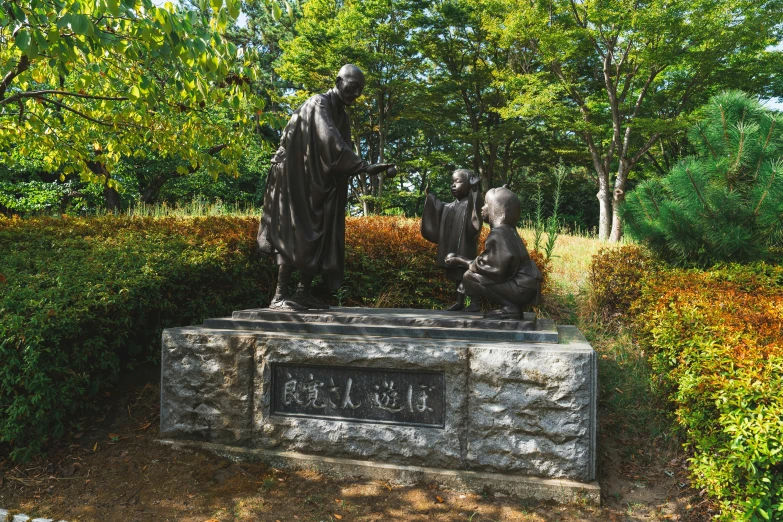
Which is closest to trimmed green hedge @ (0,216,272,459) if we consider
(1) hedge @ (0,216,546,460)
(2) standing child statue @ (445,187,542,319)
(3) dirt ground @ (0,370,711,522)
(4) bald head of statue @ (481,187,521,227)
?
(1) hedge @ (0,216,546,460)

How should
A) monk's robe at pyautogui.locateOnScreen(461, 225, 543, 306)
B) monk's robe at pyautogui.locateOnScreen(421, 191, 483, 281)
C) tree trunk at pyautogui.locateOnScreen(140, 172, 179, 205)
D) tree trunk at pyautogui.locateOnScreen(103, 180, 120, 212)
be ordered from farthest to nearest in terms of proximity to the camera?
tree trunk at pyautogui.locateOnScreen(140, 172, 179, 205), tree trunk at pyautogui.locateOnScreen(103, 180, 120, 212), monk's robe at pyautogui.locateOnScreen(421, 191, 483, 281), monk's robe at pyautogui.locateOnScreen(461, 225, 543, 306)

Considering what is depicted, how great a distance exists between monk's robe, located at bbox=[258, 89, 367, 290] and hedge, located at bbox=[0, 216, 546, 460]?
1274 millimetres

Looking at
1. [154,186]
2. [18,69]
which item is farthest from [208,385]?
[154,186]

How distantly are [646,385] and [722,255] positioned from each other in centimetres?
181

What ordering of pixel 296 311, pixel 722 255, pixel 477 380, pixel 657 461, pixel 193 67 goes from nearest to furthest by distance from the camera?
pixel 477 380 → pixel 657 461 → pixel 296 311 → pixel 193 67 → pixel 722 255

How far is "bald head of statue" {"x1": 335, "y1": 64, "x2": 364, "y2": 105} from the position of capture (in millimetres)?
3688

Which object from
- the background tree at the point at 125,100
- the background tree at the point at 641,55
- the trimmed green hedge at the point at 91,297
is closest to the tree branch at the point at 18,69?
the background tree at the point at 125,100

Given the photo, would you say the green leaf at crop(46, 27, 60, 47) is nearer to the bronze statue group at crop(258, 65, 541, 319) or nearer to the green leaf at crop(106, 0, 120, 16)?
the green leaf at crop(106, 0, 120, 16)

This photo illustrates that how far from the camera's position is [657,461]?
11.7 ft

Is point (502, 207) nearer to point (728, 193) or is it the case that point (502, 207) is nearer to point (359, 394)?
point (359, 394)

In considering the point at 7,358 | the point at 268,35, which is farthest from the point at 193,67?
the point at 268,35

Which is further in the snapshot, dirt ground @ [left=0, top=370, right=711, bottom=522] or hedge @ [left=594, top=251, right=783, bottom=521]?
dirt ground @ [left=0, top=370, right=711, bottom=522]

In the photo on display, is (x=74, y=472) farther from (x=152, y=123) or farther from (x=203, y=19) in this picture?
(x=152, y=123)

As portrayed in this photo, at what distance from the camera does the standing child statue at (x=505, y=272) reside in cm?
341
